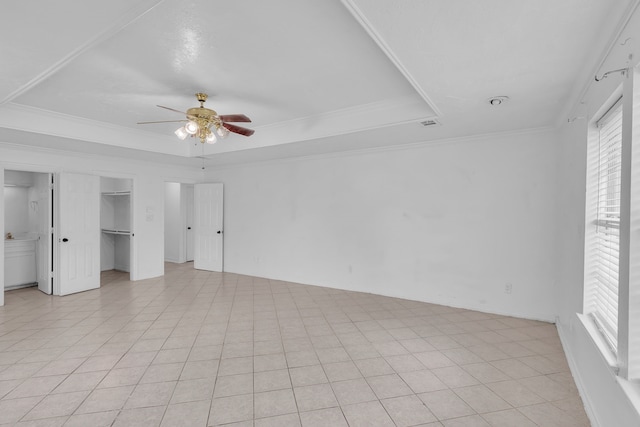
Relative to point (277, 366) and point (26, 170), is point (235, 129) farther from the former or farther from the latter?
point (26, 170)

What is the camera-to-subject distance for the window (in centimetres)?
200

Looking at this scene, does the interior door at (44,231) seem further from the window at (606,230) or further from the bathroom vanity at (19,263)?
the window at (606,230)

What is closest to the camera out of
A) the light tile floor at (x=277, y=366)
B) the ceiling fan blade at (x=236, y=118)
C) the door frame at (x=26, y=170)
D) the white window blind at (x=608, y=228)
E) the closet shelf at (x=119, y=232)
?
the white window blind at (x=608, y=228)

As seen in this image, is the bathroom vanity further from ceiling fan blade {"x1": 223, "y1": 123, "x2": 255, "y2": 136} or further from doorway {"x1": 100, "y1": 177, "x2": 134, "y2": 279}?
ceiling fan blade {"x1": 223, "y1": 123, "x2": 255, "y2": 136}

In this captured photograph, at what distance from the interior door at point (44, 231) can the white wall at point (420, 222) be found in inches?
126

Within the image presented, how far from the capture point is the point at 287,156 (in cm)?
566

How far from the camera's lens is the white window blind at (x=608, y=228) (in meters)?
2.00

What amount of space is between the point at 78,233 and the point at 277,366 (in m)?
4.57

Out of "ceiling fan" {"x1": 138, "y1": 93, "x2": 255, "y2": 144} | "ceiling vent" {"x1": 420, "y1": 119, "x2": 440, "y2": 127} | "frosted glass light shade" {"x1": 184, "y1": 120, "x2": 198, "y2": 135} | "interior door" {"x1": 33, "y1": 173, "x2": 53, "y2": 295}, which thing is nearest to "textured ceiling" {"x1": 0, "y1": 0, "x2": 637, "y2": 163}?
"ceiling vent" {"x1": 420, "y1": 119, "x2": 440, "y2": 127}

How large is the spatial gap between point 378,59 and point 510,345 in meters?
3.10

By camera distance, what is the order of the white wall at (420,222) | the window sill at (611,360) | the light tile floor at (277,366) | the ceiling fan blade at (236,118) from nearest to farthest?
1. the window sill at (611,360)
2. the light tile floor at (277,366)
3. the ceiling fan blade at (236,118)
4. the white wall at (420,222)

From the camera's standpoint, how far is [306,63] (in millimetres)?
2711

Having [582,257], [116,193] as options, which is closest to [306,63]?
[582,257]

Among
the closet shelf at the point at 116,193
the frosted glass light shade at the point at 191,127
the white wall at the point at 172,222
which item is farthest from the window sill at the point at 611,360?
the white wall at the point at 172,222
